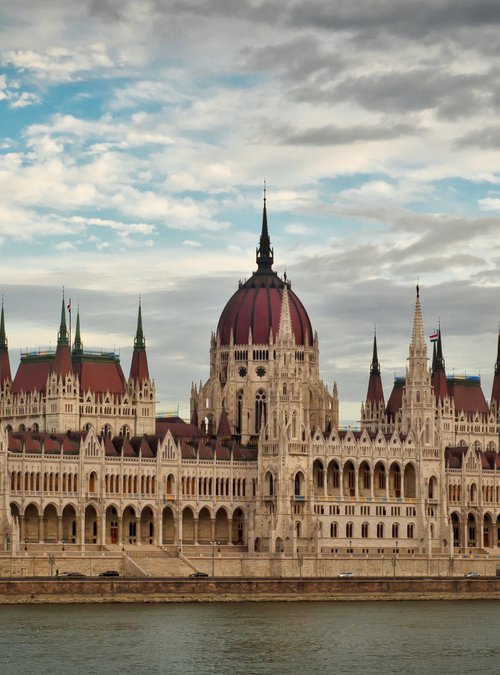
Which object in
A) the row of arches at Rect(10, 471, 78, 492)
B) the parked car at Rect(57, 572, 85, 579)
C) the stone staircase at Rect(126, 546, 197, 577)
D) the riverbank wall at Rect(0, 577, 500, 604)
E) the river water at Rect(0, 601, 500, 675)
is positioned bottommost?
the river water at Rect(0, 601, 500, 675)

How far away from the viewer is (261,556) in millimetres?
196125

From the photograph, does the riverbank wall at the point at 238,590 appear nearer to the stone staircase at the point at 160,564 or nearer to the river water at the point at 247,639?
the river water at the point at 247,639

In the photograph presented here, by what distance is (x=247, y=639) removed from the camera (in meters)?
151

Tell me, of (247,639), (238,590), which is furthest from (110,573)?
(247,639)

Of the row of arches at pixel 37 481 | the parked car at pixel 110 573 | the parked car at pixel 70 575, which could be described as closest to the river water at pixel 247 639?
the parked car at pixel 70 575

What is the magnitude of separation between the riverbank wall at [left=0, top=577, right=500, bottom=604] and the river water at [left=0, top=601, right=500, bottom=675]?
2077 millimetres

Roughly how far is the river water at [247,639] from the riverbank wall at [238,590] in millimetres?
2077

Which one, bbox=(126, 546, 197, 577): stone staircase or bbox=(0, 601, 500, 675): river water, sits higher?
bbox=(126, 546, 197, 577): stone staircase

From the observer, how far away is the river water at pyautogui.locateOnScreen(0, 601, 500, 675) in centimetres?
13900

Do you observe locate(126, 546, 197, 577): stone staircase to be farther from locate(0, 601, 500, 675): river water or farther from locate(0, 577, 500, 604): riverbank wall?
locate(0, 601, 500, 675): river water

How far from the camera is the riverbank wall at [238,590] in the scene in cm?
16925

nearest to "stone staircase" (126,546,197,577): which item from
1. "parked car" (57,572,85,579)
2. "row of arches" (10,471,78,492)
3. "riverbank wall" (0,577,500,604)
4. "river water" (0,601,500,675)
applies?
"parked car" (57,572,85,579)

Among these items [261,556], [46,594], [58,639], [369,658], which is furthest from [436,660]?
[261,556]

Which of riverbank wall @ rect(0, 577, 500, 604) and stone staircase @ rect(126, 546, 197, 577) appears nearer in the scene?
riverbank wall @ rect(0, 577, 500, 604)
